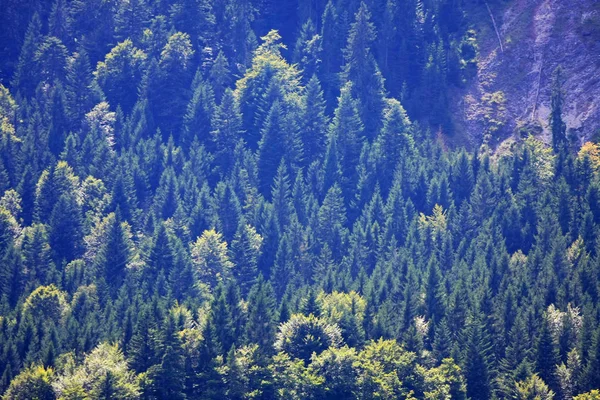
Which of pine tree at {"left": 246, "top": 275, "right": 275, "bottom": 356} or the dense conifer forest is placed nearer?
the dense conifer forest

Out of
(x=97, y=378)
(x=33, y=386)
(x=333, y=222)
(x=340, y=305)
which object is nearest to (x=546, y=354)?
(x=340, y=305)

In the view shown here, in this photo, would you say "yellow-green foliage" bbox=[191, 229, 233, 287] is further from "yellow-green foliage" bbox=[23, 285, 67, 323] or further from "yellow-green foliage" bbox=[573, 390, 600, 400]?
"yellow-green foliage" bbox=[573, 390, 600, 400]

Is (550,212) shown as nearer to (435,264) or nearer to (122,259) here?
(435,264)

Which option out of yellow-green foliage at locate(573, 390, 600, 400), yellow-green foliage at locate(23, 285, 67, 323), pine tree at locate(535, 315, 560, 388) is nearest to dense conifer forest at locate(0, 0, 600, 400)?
pine tree at locate(535, 315, 560, 388)

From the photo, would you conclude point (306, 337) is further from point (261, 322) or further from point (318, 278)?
point (318, 278)

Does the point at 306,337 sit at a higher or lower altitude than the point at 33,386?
higher

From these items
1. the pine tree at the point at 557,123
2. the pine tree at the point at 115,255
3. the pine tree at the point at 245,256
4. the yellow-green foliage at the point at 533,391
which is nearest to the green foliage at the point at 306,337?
the yellow-green foliage at the point at 533,391

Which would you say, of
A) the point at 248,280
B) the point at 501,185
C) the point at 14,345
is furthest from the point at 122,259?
the point at 501,185

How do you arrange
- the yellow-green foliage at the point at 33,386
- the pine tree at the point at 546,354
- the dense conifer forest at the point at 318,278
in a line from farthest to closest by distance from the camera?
1. the pine tree at the point at 546,354
2. the dense conifer forest at the point at 318,278
3. the yellow-green foliage at the point at 33,386

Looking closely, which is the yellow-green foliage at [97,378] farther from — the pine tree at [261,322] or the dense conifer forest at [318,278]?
the pine tree at [261,322]

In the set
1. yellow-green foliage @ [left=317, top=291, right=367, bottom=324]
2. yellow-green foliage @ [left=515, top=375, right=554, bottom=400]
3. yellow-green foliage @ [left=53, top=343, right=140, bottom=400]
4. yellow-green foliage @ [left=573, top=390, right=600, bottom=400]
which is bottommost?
yellow-green foliage @ [left=573, top=390, right=600, bottom=400]

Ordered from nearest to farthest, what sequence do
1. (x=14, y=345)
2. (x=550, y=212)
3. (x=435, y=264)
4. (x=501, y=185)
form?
(x=14, y=345)
(x=435, y=264)
(x=550, y=212)
(x=501, y=185)
